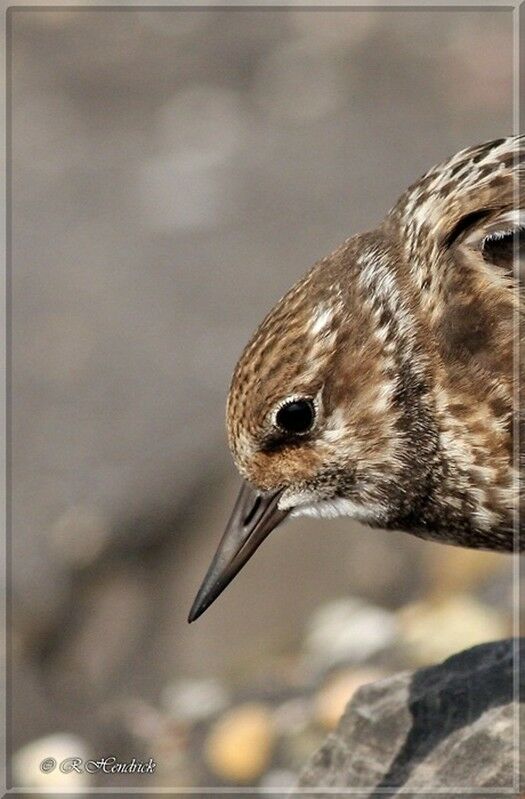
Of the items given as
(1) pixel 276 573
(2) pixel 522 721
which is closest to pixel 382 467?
(2) pixel 522 721

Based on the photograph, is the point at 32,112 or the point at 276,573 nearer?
the point at 276,573

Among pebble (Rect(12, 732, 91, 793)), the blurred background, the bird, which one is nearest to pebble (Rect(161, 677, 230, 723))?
the blurred background

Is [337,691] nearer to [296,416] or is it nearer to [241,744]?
[241,744]

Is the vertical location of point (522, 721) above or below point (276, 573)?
below

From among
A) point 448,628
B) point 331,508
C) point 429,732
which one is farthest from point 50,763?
point 331,508

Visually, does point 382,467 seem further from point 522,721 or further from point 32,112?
point 32,112
